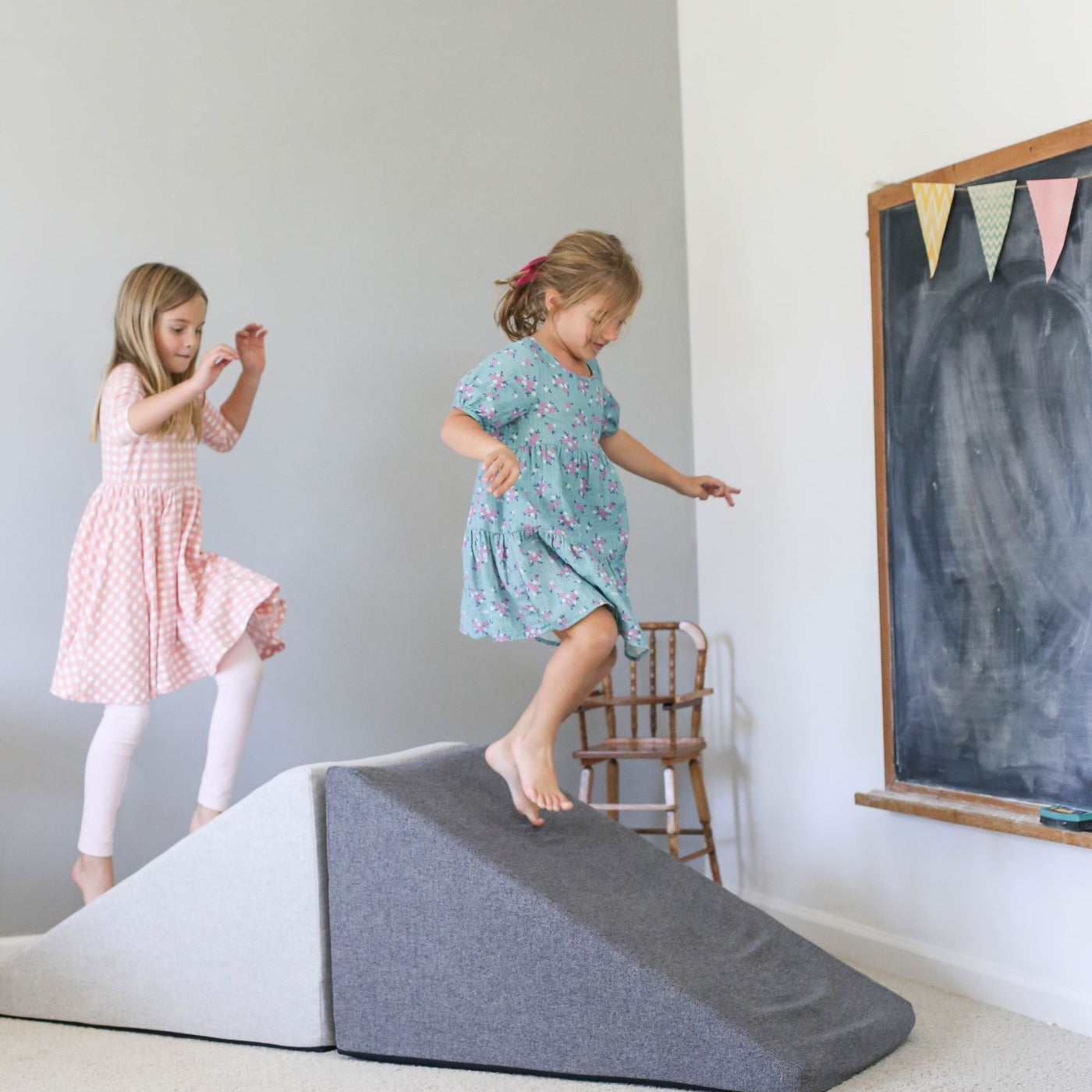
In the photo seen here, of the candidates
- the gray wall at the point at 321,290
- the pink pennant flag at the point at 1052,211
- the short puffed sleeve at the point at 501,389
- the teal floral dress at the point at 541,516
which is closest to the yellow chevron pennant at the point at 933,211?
the pink pennant flag at the point at 1052,211

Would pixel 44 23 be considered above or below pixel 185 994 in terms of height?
above

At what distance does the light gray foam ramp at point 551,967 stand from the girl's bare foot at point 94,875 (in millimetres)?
657

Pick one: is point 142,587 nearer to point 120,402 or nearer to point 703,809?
point 120,402

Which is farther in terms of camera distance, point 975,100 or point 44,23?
point 44,23

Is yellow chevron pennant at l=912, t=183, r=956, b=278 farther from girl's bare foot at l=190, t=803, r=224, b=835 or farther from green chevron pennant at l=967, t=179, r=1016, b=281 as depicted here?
girl's bare foot at l=190, t=803, r=224, b=835

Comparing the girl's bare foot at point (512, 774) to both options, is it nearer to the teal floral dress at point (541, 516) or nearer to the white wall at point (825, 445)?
the teal floral dress at point (541, 516)

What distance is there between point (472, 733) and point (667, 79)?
1.87 meters

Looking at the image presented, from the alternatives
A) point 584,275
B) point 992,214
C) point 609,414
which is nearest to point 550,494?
point 609,414

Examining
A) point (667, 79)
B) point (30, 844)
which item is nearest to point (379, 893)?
point (30, 844)

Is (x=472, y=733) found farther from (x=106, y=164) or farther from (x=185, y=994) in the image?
(x=106, y=164)

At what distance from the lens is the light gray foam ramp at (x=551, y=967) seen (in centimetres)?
190

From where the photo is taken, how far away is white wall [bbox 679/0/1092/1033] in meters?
2.49

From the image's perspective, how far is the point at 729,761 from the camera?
334 cm

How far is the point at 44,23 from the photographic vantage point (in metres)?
2.83
